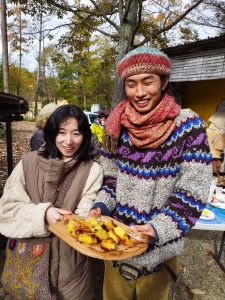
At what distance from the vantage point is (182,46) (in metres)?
6.91

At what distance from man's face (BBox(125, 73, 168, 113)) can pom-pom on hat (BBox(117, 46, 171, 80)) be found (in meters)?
0.03

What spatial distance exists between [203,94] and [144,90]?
24.1ft

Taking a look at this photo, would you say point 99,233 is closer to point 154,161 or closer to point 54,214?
point 54,214

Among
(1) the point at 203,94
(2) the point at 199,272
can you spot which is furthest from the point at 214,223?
(1) the point at 203,94

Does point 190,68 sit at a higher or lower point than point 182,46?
lower

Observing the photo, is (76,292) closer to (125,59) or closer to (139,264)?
(139,264)

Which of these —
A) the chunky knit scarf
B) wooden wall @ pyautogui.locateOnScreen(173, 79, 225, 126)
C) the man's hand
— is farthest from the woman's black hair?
wooden wall @ pyautogui.locateOnScreen(173, 79, 225, 126)

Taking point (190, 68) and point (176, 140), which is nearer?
point (176, 140)

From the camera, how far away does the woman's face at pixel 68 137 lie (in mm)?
1963

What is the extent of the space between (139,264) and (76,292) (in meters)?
0.60

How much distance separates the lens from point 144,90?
1572 millimetres

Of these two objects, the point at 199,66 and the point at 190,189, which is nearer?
the point at 190,189

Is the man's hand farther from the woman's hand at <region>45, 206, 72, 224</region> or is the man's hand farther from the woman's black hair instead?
the woman's black hair

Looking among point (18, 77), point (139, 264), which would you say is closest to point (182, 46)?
point (139, 264)
